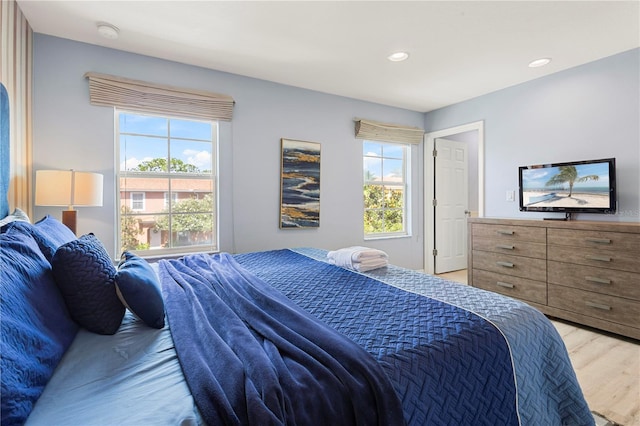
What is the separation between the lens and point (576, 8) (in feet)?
7.06

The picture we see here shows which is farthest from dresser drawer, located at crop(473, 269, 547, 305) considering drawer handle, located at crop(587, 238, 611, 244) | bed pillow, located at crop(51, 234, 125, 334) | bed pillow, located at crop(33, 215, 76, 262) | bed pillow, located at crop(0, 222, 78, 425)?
bed pillow, located at crop(33, 215, 76, 262)

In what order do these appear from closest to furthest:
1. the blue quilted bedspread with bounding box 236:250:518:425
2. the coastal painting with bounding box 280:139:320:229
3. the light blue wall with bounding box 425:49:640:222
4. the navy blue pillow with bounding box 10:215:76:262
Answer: the blue quilted bedspread with bounding box 236:250:518:425 → the navy blue pillow with bounding box 10:215:76:262 → the light blue wall with bounding box 425:49:640:222 → the coastal painting with bounding box 280:139:320:229

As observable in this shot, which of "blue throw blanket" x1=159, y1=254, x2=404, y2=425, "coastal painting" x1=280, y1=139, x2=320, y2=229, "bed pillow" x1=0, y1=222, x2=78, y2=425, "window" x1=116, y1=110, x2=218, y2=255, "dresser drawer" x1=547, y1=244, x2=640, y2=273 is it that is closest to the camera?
"bed pillow" x1=0, y1=222, x2=78, y2=425

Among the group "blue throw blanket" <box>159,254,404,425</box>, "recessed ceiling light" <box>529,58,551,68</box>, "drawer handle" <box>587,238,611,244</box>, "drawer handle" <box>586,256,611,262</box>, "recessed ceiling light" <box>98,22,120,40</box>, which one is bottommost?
"blue throw blanket" <box>159,254,404,425</box>

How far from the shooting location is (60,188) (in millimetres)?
2131

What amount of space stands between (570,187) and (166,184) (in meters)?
3.92

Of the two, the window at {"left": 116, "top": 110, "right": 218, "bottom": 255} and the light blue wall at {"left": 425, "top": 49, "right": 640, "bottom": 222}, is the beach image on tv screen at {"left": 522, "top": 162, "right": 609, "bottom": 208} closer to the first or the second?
the light blue wall at {"left": 425, "top": 49, "right": 640, "bottom": 222}

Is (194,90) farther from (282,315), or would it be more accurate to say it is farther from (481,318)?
(481,318)

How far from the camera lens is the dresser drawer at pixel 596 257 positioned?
2404 mm

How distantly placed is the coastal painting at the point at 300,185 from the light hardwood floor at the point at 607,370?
8.45 feet

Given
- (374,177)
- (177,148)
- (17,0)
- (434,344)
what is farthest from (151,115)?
(434,344)

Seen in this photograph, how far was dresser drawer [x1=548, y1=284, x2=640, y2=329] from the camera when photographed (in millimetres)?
2410

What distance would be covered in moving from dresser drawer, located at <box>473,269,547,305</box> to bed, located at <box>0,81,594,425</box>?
1970 millimetres

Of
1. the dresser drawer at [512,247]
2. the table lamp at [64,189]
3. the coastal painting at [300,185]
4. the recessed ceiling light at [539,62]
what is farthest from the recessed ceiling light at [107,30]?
the dresser drawer at [512,247]
